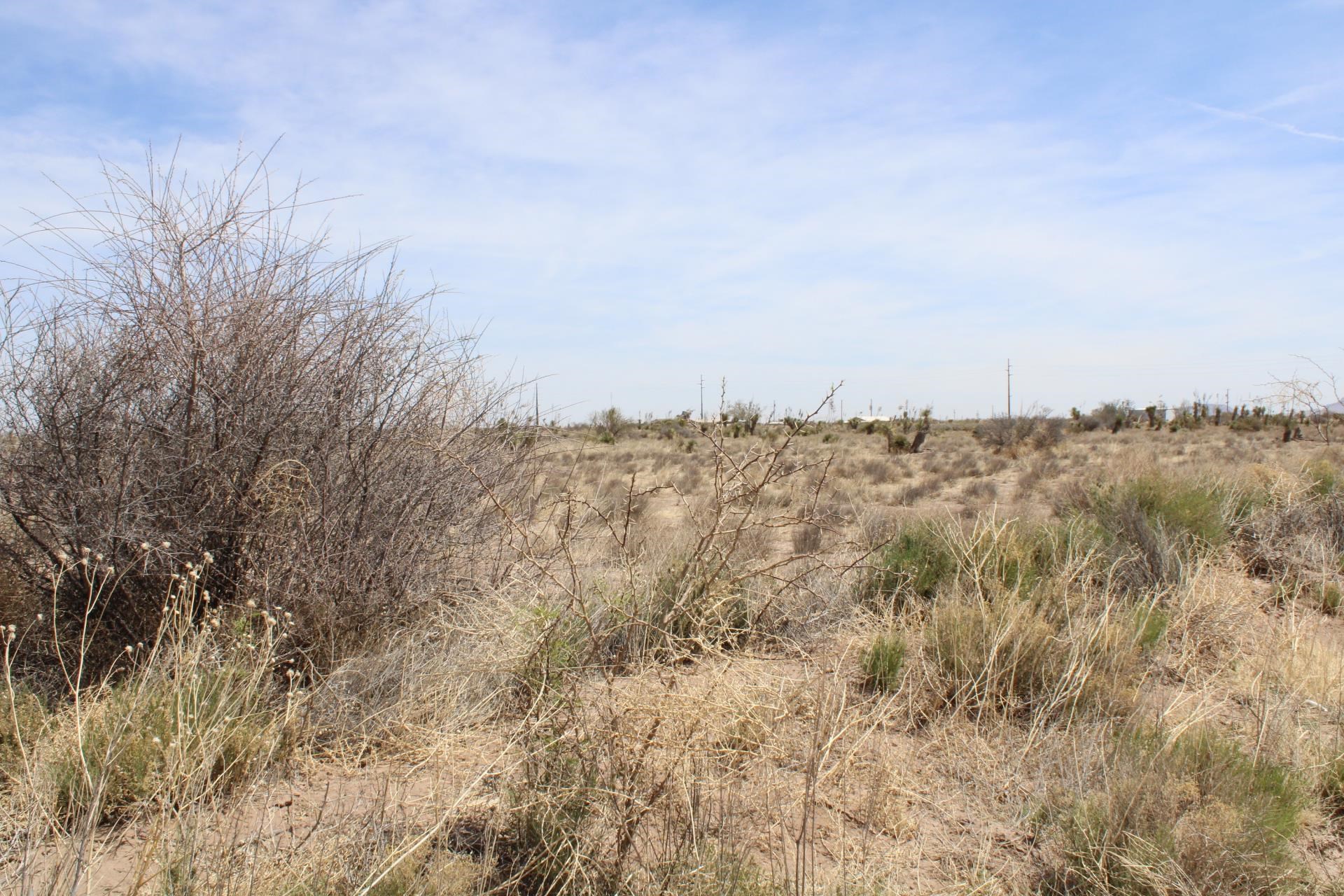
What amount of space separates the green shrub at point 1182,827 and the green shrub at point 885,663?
153cm

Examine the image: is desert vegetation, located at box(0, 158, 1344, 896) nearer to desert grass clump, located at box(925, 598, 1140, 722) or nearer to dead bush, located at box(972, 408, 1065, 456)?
desert grass clump, located at box(925, 598, 1140, 722)

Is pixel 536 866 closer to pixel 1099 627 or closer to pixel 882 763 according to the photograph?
pixel 882 763

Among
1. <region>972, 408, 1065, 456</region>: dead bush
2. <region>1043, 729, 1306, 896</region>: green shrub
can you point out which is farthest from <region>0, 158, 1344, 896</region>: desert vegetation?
<region>972, 408, 1065, 456</region>: dead bush

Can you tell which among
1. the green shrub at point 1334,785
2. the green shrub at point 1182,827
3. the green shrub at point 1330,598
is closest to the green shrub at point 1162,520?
the green shrub at point 1330,598

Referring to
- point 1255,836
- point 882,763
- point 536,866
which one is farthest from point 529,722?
point 1255,836

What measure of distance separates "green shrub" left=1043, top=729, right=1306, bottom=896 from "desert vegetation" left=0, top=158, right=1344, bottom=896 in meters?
0.01

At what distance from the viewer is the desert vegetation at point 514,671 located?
3207mm

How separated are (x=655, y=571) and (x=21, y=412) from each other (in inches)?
155

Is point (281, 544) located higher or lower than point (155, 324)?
lower

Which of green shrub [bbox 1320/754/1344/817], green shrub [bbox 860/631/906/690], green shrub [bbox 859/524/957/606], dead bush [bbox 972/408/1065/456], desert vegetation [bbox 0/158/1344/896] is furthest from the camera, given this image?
dead bush [bbox 972/408/1065/456]

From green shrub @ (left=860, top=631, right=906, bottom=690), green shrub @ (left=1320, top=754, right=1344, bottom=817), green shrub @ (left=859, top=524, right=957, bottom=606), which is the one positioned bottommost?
green shrub @ (left=1320, top=754, right=1344, bottom=817)

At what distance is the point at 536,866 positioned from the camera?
318 centimetres

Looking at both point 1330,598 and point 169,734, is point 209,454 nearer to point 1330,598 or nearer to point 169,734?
point 169,734

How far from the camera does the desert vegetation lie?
321 centimetres
